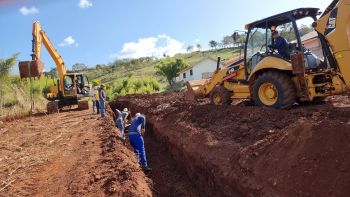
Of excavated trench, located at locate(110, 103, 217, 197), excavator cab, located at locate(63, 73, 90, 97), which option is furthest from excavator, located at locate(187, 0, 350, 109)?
excavator cab, located at locate(63, 73, 90, 97)

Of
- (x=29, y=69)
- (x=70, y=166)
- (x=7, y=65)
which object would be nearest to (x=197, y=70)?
(x=7, y=65)

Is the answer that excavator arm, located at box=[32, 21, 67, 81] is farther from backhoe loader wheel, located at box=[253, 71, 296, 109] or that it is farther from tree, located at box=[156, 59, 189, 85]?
tree, located at box=[156, 59, 189, 85]

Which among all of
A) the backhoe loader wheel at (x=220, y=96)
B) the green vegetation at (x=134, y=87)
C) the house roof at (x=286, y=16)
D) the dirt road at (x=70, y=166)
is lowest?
the dirt road at (x=70, y=166)

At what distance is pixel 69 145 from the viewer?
10867 mm

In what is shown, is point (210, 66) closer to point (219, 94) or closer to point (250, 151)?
point (219, 94)

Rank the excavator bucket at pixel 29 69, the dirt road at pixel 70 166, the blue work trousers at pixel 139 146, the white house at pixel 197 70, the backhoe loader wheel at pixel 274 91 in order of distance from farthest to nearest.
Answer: the white house at pixel 197 70, the excavator bucket at pixel 29 69, the backhoe loader wheel at pixel 274 91, the blue work trousers at pixel 139 146, the dirt road at pixel 70 166

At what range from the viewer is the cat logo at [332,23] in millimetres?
8731

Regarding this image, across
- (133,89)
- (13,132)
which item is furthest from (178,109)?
(133,89)

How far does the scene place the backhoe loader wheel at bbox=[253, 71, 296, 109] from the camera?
10133 mm

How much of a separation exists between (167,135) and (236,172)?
201 inches

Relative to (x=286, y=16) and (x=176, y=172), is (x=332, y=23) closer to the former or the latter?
(x=286, y=16)

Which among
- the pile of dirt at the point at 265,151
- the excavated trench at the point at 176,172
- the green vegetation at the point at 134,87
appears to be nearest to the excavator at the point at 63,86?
the excavated trench at the point at 176,172

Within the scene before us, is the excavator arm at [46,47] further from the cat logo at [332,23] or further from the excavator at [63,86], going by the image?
the cat logo at [332,23]

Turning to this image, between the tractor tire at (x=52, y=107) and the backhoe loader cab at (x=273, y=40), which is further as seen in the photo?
the tractor tire at (x=52, y=107)
